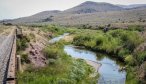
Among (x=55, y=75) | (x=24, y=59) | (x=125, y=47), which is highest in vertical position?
(x=24, y=59)

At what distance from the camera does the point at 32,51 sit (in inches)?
1371

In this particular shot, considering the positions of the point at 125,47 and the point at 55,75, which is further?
the point at 125,47

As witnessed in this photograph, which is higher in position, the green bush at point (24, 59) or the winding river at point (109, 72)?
the green bush at point (24, 59)

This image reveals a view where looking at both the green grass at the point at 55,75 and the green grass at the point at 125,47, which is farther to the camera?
the green grass at the point at 125,47

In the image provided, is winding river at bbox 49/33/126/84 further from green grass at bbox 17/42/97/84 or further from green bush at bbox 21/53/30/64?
green bush at bbox 21/53/30/64

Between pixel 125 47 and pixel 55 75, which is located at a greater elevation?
pixel 55 75

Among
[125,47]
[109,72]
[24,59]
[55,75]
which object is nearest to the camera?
[55,75]

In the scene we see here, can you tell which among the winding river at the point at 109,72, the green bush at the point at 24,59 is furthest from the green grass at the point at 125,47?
the green bush at the point at 24,59

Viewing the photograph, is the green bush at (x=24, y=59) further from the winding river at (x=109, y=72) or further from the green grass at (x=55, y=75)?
the winding river at (x=109, y=72)

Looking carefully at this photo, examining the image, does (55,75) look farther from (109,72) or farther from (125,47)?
(125,47)

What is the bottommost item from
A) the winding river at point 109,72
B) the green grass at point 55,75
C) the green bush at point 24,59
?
the winding river at point 109,72

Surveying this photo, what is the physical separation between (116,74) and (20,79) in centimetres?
1434

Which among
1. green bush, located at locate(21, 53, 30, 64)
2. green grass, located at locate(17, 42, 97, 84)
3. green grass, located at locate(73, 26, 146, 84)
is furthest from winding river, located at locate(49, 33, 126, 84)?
green bush, located at locate(21, 53, 30, 64)

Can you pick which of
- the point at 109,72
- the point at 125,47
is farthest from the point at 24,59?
the point at 125,47
